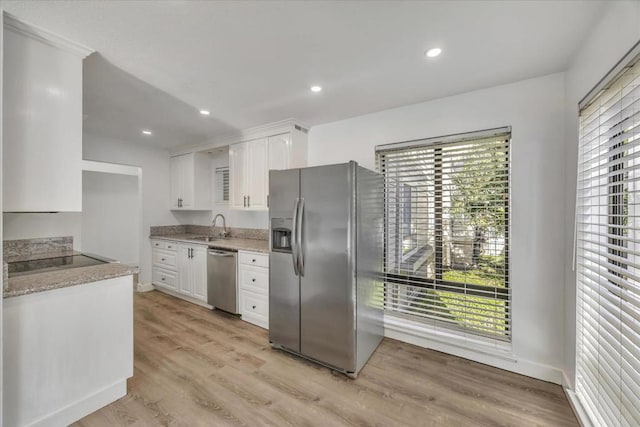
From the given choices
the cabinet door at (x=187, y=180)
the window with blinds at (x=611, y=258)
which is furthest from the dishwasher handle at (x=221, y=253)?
the window with blinds at (x=611, y=258)

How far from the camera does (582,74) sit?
5.66 feet

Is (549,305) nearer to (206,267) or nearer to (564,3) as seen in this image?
(564,3)

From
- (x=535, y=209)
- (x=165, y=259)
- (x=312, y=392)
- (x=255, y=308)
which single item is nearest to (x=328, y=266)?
(x=312, y=392)

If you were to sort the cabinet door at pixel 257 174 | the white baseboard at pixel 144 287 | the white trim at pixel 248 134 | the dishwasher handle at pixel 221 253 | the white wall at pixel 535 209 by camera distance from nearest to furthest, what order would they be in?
the white wall at pixel 535 209, the white trim at pixel 248 134, the dishwasher handle at pixel 221 253, the cabinet door at pixel 257 174, the white baseboard at pixel 144 287

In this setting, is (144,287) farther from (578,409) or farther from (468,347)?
(578,409)

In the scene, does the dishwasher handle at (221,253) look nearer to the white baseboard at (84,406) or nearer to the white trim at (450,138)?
the white baseboard at (84,406)

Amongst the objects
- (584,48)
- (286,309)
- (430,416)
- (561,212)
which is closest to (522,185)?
(561,212)

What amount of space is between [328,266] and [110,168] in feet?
12.6

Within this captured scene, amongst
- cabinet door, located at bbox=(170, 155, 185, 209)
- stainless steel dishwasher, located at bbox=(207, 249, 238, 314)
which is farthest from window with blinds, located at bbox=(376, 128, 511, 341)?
cabinet door, located at bbox=(170, 155, 185, 209)

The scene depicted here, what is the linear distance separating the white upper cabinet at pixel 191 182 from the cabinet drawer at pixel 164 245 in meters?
0.66

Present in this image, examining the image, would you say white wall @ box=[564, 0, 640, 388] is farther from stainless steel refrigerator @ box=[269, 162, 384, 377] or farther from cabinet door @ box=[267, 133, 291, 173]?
cabinet door @ box=[267, 133, 291, 173]

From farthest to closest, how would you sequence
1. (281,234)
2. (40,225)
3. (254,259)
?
(254,259) < (40,225) < (281,234)

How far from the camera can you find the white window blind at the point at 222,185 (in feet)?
14.8

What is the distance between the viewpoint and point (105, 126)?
341cm
